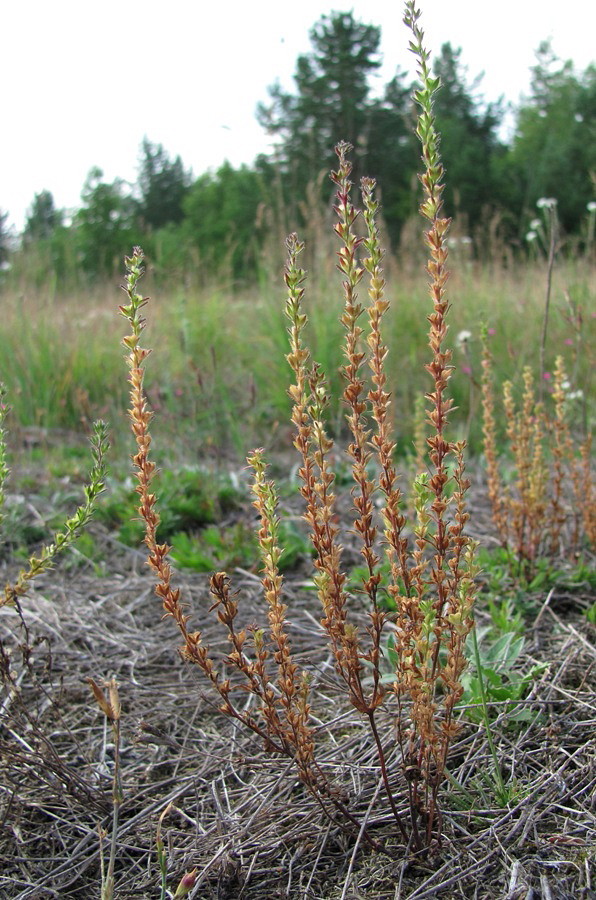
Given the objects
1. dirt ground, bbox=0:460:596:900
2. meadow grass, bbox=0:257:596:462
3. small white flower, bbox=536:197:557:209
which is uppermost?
small white flower, bbox=536:197:557:209

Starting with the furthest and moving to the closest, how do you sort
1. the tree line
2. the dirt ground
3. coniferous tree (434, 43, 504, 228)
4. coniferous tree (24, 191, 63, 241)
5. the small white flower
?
coniferous tree (434, 43, 504, 228), the tree line, coniferous tree (24, 191, 63, 241), the small white flower, the dirt ground

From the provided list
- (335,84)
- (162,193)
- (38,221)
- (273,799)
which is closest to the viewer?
(273,799)

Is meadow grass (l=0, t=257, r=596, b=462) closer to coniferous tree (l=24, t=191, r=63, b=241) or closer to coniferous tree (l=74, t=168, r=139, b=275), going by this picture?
coniferous tree (l=24, t=191, r=63, b=241)

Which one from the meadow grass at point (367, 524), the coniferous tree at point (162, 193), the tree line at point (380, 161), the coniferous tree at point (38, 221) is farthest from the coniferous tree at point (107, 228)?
the meadow grass at point (367, 524)

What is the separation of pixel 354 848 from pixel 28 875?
0.72 m

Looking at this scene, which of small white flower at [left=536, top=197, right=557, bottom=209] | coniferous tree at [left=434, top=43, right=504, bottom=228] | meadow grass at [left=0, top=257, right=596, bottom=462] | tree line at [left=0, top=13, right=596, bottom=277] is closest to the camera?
small white flower at [left=536, top=197, right=557, bottom=209]

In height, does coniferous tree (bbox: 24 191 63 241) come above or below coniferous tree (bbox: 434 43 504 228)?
below

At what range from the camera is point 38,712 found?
2.07m

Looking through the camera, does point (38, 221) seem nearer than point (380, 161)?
Yes

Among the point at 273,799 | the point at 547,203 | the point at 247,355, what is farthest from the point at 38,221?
the point at 273,799

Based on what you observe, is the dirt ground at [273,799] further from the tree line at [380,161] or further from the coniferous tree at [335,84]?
the coniferous tree at [335,84]

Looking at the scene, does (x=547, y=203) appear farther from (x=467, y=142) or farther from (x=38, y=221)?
(x=467, y=142)

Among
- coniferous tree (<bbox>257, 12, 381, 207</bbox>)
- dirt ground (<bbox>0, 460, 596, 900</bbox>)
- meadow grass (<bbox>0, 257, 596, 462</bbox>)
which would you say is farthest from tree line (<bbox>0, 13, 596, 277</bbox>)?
dirt ground (<bbox>0, 460, 596, 900</bbox>)

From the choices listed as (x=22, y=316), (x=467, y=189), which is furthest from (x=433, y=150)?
(x=467, y=189)
